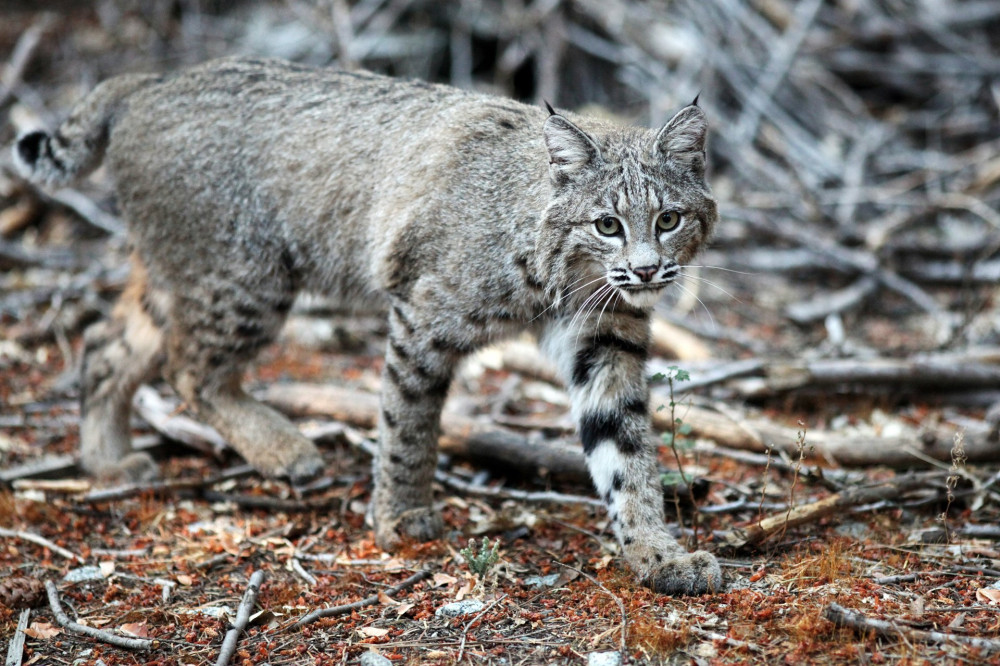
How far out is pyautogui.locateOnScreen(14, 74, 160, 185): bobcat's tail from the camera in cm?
515

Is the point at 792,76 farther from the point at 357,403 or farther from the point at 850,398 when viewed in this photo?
the point at 357,403

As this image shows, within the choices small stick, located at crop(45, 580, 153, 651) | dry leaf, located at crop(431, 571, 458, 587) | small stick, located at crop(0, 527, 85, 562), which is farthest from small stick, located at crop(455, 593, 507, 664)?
small stick, located at crop(0, 527, 85, 562)

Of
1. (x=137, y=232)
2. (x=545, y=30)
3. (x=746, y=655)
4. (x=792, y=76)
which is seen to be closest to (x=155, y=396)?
(x=137, y=232)

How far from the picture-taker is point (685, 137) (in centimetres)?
396

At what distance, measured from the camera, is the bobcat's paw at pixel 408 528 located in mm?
4332

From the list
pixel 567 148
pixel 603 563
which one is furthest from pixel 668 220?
pixel 603 563

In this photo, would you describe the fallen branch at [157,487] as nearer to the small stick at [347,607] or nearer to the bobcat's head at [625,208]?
the small stick at [347,607]

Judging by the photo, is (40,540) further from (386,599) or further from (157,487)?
(386,599)

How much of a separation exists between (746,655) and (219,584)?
2210mm

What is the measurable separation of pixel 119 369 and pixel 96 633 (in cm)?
217

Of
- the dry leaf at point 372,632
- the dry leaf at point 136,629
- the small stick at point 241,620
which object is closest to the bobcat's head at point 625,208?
the dry leaf at point 372,632

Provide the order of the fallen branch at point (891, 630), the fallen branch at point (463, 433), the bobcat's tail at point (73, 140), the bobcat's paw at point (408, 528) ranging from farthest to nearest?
the bobcat's tail at point (73, 140) → the fallen branch at point (463, 433) → the bobcat's paw at point (408, 528) → the fallen branch at point (891, 630)

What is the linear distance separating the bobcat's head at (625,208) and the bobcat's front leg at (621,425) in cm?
23

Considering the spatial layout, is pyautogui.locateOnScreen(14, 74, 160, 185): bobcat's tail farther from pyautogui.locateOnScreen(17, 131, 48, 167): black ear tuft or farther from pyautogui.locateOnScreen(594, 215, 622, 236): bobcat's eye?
pyautogui.locateOnScreen(594, 215, 622, 236): bobcat's eye
